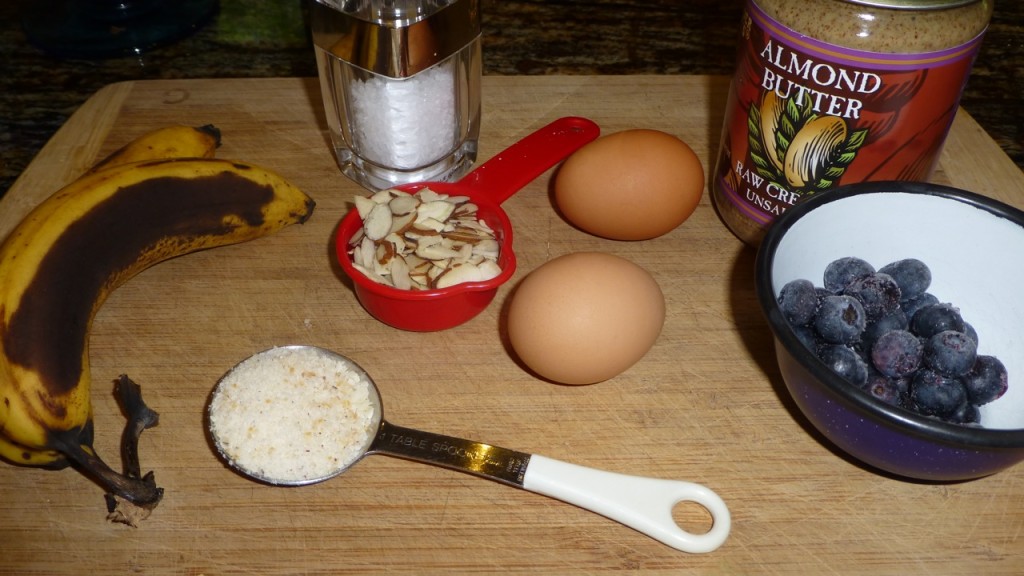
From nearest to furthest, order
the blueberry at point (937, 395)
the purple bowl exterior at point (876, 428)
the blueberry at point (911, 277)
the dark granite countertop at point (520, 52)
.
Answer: the purple bowl exterior at point (876, 428), the blueberry at point (937, 395), the blueberry at point (911, 277), the dark granite countertop at point (520, 52)

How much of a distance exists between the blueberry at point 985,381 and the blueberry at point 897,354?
0.06 m

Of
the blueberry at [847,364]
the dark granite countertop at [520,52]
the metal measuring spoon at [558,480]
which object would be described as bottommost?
the dark granite countertop at [520,52]

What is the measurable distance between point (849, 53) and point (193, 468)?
848 millimetres

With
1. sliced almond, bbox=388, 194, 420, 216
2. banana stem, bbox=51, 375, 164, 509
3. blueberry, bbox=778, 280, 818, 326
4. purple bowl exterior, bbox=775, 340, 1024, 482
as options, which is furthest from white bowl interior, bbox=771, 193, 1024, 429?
banana stem, bbox=51, 375, 164, 509

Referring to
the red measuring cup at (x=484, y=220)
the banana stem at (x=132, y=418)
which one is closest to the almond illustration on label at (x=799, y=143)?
the red measuring cup at (x=484, y=220)

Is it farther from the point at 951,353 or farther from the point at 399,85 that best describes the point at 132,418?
the point at 951,353

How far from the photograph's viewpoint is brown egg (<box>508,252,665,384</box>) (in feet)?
2.81

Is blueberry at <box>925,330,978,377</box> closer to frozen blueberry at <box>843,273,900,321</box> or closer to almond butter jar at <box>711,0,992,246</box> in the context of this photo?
frozen blueberry at <box>843,273,900,321</box>

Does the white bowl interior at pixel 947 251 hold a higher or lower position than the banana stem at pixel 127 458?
higher

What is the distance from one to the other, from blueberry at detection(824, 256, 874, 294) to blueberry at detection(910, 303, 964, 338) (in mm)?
71

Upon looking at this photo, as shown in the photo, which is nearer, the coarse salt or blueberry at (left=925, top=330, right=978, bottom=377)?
blueberry at (left=925, top=330, right=978, bottom=377)

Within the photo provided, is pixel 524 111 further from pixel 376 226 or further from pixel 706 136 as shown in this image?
pixel 376 226

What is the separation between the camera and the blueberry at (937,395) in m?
0.78

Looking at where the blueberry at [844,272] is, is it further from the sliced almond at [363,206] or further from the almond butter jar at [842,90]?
the sliced almond at [363,206]
